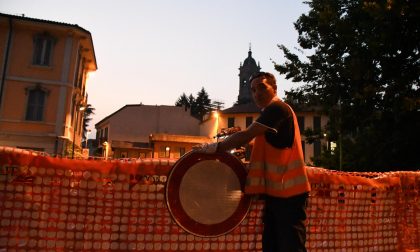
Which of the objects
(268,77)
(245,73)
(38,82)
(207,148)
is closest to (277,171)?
(207,148)

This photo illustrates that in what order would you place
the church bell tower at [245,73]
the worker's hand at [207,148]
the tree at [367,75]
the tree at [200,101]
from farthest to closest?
the church bell tower at [245,73]
the tree at [200,101]
the tree at [367,75]
the worker's hand at [207,148]

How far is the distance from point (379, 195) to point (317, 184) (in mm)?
1223

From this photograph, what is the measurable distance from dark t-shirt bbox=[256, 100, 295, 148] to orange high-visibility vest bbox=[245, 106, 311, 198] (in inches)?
2.0

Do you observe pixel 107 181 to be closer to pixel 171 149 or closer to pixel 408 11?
pixel 408 11

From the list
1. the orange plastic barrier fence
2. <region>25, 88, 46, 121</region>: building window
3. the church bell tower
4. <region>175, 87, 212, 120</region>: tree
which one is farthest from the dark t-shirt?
the church bell tower

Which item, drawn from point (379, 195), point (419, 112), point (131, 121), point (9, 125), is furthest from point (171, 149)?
point (379, 195)

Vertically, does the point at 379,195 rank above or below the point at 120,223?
above

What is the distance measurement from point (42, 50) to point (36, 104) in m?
3.94

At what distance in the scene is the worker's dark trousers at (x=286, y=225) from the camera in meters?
2.82

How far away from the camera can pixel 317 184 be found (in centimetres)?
436

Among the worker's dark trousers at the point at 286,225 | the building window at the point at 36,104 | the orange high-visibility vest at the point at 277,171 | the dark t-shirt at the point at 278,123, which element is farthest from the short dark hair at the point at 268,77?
the building window at the point at 36,104

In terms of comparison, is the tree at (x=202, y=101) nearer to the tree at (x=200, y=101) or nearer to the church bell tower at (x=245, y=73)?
the tree at (x=200, y=101)

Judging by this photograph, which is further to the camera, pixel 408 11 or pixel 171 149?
pixel 171 149

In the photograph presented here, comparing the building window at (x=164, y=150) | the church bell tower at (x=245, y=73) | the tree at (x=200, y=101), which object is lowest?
the building window at (x=164, y=150)
